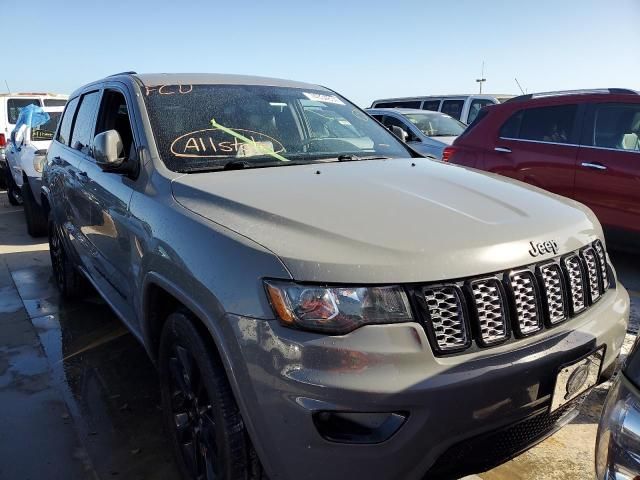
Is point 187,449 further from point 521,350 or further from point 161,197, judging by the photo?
point 521,350

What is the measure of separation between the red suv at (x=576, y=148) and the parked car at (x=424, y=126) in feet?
11.7

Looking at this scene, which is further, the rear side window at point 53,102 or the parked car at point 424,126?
the rear side window at point 53,102

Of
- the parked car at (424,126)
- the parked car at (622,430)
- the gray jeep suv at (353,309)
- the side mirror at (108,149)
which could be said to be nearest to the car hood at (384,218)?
the gray jeep suv at (353,309)

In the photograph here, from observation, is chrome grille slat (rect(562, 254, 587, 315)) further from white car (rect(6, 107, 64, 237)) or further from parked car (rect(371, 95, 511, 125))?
parked car (rect(371, 95, 511, 125))

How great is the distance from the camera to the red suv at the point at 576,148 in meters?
5.02

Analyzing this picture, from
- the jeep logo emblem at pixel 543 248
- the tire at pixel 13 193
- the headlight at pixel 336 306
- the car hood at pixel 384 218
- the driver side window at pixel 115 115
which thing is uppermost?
the driver side window at pixel 115 115

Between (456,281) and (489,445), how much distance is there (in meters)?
0.58

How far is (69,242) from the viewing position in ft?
14.2

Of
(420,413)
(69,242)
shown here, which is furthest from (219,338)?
(69,242)

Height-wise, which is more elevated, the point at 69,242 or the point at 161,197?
the point at 161,197

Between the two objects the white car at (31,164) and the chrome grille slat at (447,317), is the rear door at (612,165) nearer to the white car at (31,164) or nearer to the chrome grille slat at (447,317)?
the chrome grille slat at (447,317)

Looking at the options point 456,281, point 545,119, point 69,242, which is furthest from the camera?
point 545,119

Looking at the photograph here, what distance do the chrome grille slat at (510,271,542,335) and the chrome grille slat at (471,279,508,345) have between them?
68mm

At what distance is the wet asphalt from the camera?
260 centimetres
